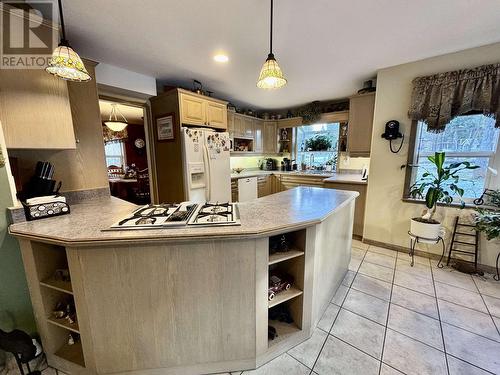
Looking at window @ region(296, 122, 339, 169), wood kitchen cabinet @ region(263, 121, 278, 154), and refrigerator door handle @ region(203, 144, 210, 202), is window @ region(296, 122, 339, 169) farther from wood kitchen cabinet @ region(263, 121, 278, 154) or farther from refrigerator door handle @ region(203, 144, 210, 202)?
refrigerator door handle @ region(203, 144, 210, 202)

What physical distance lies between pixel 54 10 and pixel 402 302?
12.4ft

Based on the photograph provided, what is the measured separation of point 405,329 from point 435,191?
5.25ft

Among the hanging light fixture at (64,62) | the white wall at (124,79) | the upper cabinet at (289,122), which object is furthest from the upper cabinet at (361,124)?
the hanging light fixture at (64,62)

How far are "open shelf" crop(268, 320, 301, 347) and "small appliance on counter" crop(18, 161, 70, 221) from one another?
5.68ft

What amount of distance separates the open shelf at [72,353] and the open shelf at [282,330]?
1.21 meters

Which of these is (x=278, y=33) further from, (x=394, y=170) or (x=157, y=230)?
(x=394, y=170)

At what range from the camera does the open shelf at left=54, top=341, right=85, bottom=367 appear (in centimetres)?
126

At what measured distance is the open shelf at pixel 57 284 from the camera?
3.82 ft

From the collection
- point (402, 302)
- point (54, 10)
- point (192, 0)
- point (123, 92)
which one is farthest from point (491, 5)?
point (123, 92)

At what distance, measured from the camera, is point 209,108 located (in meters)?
3.20

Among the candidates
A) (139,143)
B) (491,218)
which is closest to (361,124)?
(491,218)

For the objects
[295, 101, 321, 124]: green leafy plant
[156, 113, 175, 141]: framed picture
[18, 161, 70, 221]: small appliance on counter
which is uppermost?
[295, 101, 321, 124]: green leafy plant

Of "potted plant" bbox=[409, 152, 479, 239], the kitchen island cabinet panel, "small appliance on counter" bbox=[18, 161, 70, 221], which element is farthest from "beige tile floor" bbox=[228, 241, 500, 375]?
"small appliance on counter" bbox=[18, 161, 70, 221]

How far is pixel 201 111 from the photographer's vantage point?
3.07 meters
